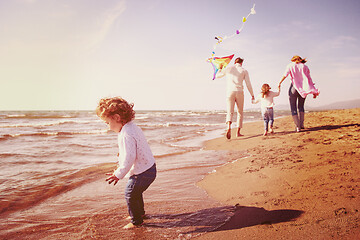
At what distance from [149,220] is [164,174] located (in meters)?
1.60

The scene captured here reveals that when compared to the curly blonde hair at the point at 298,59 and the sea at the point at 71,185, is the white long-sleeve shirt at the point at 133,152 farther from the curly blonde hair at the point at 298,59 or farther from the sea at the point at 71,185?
the curly blonde hair at the point at 298,59

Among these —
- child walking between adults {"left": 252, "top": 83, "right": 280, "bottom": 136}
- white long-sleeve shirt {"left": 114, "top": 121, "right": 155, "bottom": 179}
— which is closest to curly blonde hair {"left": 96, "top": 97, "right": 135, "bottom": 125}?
white long-sleeve shirt {"left": 114, "top": 121, "right": 155, "bottom": 179}

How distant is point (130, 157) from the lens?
85.4 inches

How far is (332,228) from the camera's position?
1608mm

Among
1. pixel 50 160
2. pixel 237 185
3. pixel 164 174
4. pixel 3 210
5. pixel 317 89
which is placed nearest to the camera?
pixel 3 210

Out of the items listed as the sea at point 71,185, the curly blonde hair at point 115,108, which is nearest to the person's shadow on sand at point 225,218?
the sea at point 71,185

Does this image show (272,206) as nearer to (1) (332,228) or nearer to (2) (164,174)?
(1) (332,228)

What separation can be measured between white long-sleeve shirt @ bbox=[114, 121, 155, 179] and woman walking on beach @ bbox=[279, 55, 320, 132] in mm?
5452

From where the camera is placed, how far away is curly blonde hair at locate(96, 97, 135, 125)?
7.54ft

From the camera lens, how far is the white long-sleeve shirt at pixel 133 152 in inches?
85.3

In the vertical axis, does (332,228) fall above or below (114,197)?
above

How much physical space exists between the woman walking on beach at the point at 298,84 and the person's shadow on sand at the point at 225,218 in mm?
4971

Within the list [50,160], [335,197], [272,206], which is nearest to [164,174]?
[272,206]

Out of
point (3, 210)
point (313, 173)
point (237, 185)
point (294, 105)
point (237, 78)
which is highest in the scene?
point (237, 78)
